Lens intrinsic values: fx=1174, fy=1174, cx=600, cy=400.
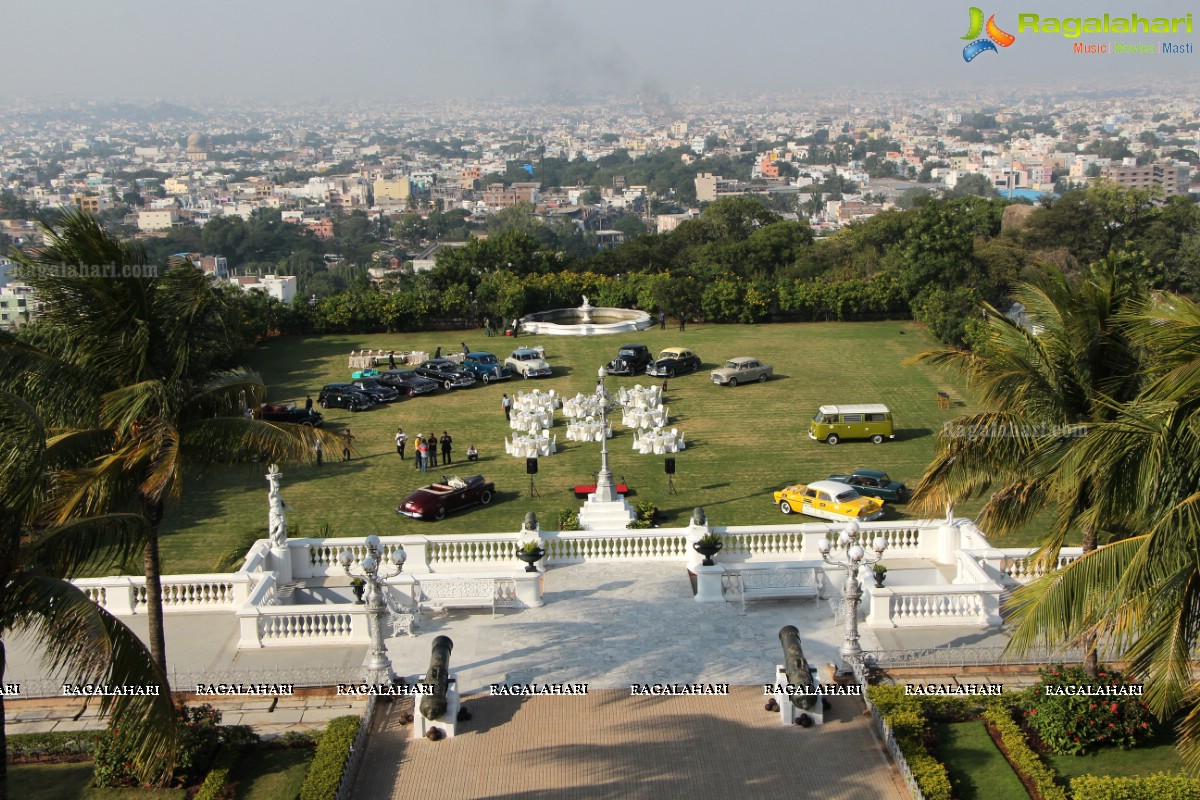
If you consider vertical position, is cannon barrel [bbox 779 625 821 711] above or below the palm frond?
below

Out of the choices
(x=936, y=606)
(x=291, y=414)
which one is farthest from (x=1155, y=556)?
(x=291, y=414)

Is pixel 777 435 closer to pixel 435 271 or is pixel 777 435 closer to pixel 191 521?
pixel 191 521

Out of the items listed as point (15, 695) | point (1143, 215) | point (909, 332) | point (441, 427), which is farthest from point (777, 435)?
point (1143, 215)

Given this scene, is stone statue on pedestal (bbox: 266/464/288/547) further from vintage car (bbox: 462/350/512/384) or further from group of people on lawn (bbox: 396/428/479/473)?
vintage car (bbox: 462/350/512/384)

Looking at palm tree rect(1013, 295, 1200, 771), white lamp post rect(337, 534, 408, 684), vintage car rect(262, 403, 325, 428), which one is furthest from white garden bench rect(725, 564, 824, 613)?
vintage car rect(262, 403, 325, 428)

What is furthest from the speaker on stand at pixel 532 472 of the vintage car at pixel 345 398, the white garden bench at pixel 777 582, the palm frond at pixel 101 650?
the palm frond at pixel 101 650

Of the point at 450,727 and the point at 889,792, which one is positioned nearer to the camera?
the point at 889,792
